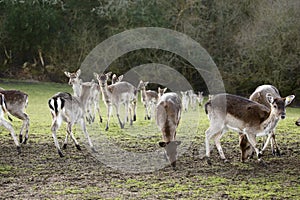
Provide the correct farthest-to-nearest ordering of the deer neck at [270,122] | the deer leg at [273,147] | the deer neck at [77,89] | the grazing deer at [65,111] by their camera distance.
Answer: the deer neck at [77,89] → the deer leg at [273,147] → the grazing deer at [65,111] → the deer neck at [270,122]

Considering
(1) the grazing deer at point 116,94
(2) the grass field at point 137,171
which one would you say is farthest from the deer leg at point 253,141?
(1) the grazing deer at point 116,94

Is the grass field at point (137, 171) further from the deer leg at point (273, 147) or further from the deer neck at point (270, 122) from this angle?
the deer neck at point (270, 122)

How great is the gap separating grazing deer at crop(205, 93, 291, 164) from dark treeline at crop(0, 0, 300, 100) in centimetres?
1287

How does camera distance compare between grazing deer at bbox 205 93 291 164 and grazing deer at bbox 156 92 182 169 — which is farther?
grazing deer at bbox 205 93 291 164

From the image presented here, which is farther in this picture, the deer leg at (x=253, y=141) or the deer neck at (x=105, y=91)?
the deer neck at (x=105, y=91)

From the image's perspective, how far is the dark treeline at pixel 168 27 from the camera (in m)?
20.5

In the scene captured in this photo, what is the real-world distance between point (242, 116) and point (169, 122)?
43.6 inches

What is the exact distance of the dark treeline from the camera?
67.2 ft

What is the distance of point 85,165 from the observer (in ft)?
25.5

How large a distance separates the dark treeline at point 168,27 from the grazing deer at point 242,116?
12869mm

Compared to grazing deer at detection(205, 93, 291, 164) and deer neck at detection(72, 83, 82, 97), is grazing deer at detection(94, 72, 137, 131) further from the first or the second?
grazing deer at detection(205, 93, 291, 164)

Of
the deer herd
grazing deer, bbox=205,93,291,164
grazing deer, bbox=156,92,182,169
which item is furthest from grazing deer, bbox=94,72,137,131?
grazing deer, bbox=205,93,291,164

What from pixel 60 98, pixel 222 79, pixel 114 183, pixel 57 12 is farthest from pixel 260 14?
pixel 114 183

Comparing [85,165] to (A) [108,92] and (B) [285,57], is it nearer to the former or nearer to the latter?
(A) [108,92]
